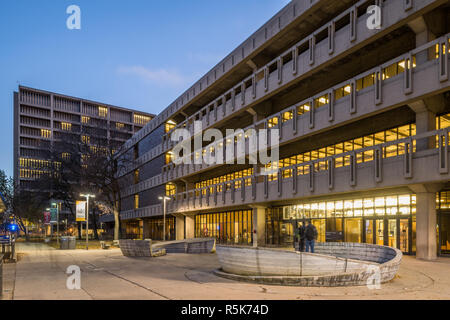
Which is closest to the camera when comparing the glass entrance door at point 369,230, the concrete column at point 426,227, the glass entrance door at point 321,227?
the concrete column at point 426,227

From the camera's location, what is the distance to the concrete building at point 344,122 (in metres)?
20.9

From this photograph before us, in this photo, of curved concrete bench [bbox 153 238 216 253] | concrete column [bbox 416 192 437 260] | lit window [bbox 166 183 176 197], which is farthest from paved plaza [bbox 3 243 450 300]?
lit window [bbox 166 183 176 197]

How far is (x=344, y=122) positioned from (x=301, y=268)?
47.8 feet

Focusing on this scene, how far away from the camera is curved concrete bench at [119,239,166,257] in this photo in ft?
80.6

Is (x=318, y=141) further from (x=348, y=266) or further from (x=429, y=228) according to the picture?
(x=348, y=266)

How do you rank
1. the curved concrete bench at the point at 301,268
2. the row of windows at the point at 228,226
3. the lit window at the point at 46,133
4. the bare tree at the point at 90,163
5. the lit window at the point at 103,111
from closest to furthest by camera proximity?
the curved concrete bench at the point at 301,268, the row of windows at the point at 228,226, the bare tree at the point at 90,163, the lit window at the point at 46,133, the lit window at the point at 103,111

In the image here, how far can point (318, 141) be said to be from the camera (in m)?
31.1

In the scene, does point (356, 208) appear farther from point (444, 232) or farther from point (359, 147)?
point (444, 232)

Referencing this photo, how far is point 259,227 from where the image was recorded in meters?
35.9

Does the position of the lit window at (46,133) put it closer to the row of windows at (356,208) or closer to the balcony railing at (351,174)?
the balcony railing at (351,174)

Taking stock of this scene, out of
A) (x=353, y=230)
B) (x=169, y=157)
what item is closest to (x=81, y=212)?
(x=169, y=157)

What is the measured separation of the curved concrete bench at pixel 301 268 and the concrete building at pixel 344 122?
9.15 m

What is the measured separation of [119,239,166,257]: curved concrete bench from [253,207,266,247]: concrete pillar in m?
11.4

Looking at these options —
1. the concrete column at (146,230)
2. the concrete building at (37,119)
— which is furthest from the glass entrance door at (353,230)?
the concrete building at (37,119)
